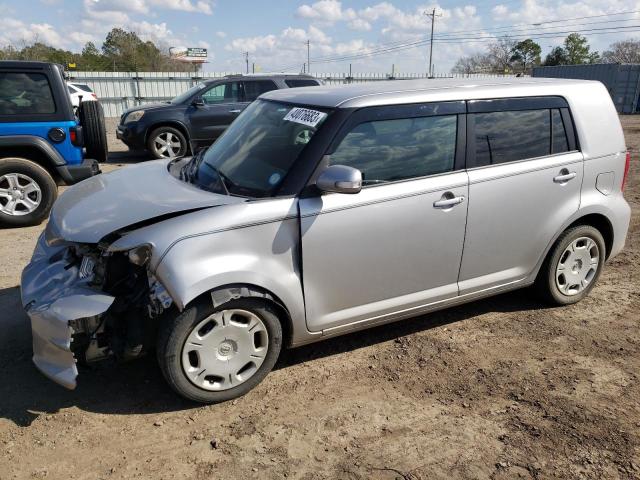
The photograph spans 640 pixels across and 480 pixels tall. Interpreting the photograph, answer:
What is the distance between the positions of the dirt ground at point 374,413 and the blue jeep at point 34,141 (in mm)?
2838

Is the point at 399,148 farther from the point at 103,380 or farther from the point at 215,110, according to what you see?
the point at 215,110

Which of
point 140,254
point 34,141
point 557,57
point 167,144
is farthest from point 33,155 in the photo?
point 557,57

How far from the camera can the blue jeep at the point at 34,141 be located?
623 centimetres

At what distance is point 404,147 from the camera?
3.37 meters

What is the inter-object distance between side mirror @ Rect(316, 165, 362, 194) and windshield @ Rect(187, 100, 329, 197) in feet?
0.97

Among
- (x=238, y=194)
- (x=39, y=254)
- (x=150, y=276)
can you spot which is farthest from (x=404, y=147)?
(x=39, y=254)

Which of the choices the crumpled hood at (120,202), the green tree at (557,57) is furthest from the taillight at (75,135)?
the green tree at (557,57)

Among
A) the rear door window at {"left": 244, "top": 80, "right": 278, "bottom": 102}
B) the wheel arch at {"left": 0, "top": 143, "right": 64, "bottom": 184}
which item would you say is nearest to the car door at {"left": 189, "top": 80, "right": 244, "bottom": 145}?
the rear door window at {"left": 244, "top": 80, "right": 278, "bottom": 102}

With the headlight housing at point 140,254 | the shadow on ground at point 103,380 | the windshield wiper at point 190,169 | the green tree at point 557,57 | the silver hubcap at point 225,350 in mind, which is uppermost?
the green tree at point 557,57

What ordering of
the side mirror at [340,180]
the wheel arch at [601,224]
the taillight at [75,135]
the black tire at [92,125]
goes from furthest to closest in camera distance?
the black tire at [92,125] < the taillight at [75,135] < the wheel arch at [601,224] < the side mirror at [340,180]

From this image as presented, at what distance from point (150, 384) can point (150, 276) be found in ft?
2.89

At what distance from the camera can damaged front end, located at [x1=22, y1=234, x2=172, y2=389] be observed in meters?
2.78

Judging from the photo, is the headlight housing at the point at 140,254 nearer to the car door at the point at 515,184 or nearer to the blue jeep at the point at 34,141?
the car door at the point at 515,184

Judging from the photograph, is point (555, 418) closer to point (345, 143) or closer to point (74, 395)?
point (345, 143)
